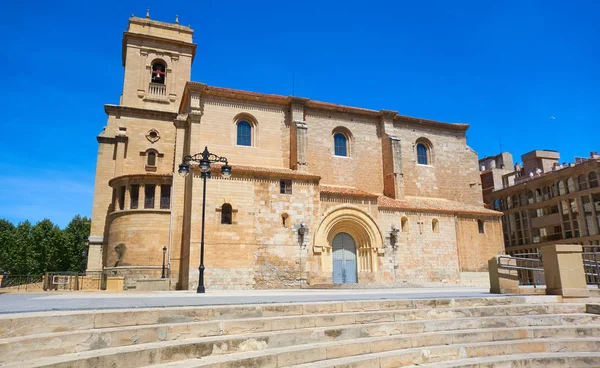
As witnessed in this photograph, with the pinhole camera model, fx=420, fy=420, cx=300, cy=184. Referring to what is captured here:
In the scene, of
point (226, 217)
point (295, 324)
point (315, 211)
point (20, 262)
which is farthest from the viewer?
point (20, 262)

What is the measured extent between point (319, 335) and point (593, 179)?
1465 inches

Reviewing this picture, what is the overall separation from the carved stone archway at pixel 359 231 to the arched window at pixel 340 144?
5.11 meters

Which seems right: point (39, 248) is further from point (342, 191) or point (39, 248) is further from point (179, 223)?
point (342, 191)

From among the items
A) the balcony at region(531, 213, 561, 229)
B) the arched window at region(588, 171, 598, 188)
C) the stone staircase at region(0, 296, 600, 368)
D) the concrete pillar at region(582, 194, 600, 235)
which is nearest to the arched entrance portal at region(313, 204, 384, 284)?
the stone staircase at region(0, 296, 600, 368)

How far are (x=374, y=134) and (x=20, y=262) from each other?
40833mm

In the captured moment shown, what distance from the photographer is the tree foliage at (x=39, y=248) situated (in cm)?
4584

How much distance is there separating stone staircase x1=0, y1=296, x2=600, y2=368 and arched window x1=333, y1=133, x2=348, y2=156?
20344 millimetres

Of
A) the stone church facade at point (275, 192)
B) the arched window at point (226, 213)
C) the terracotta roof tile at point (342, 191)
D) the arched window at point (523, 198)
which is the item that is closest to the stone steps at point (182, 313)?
the stone church facade at point (275, 192)

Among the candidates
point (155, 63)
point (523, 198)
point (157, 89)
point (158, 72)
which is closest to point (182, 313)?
point (157, 89)

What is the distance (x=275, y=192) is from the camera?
2444cm

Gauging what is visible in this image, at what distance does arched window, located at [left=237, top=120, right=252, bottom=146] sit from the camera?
26.8 m

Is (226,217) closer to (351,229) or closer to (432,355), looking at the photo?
(351,229)

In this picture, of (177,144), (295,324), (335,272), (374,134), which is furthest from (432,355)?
(374,134)

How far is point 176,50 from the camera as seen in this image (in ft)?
114
